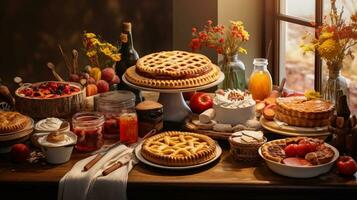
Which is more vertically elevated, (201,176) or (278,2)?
(278,2)

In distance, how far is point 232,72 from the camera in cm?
299

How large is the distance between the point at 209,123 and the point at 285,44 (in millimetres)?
959

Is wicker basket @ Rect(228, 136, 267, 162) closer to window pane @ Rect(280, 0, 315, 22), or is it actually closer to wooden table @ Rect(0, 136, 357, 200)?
wooden table @ Rect(0, 136, 357, 200)

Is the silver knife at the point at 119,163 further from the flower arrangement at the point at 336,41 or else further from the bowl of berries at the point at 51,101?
the flower arrangement at the point at 336,41

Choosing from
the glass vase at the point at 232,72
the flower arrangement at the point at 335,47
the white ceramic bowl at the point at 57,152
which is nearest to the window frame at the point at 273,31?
the glass vase at the point at 232,72

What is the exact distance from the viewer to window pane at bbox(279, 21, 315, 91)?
3.22m

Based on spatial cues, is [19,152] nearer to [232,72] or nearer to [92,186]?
[92,186]

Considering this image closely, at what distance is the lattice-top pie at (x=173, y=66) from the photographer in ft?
8.84

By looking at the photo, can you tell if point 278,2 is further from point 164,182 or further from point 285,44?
point 164,182

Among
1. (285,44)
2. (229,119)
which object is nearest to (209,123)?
(229,119)

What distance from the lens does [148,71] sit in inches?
107

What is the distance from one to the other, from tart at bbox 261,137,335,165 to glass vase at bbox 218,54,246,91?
0.58 meters

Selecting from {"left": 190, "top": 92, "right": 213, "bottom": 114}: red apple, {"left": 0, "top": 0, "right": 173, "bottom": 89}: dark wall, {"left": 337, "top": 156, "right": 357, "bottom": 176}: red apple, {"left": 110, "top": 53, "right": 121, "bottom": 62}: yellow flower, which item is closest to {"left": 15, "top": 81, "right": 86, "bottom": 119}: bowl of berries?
{"left": 110, "top": 53, "right": 121, "bottom": 62}: yellow flower

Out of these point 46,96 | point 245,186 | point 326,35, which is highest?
point 326,35
